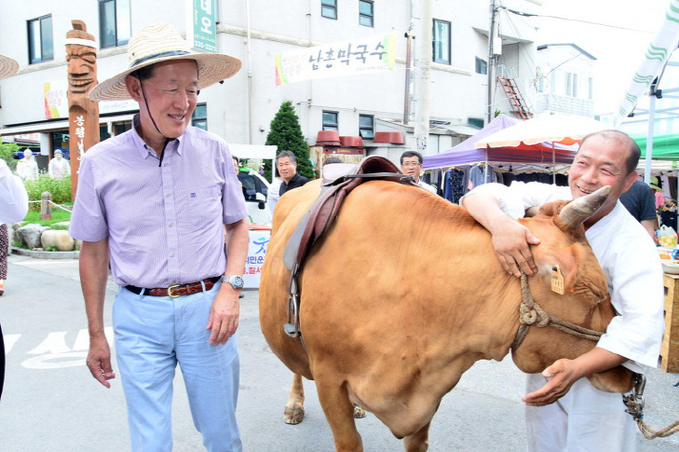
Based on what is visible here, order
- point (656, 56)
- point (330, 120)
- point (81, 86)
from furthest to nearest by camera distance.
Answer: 1. point (330, 120)
2. point (81, 86)
3. point (656, 56)

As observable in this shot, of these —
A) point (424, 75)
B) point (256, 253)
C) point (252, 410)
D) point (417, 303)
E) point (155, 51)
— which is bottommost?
point (252, 410)

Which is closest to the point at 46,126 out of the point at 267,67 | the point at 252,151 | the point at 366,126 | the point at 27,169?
the point at 27,169

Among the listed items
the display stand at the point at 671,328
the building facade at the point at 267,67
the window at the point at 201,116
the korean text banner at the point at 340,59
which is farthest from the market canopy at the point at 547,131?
the window at the point at 201,116

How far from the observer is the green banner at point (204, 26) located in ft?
50.6

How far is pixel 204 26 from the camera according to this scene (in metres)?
15.9

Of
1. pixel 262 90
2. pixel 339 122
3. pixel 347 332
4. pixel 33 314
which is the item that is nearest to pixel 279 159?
pixel 33 314

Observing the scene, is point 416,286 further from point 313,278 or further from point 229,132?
point 229,132

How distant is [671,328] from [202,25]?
581 inches

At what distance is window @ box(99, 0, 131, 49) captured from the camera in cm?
1862

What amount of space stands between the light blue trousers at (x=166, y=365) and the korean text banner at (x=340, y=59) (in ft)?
39.0

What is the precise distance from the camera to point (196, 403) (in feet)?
7.31

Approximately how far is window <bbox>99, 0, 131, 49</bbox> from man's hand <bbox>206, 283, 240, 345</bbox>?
61.8 ft

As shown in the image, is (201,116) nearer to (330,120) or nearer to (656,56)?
(330,120)

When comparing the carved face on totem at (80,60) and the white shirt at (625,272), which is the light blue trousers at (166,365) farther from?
the carved face on totem at (80,60)
